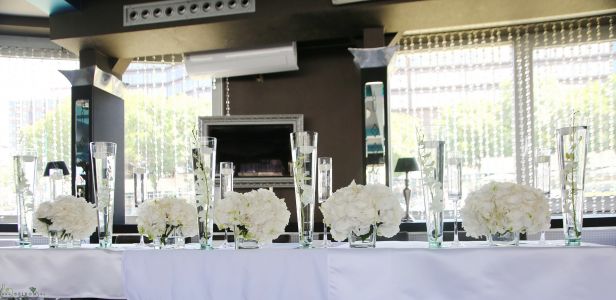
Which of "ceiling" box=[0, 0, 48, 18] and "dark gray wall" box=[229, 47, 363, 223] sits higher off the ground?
"ceiling" box=[0, 0, 48, 18]

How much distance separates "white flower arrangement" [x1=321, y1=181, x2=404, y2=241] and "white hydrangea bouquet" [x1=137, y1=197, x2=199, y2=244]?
0.50 metres

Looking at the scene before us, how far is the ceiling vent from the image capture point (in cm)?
524

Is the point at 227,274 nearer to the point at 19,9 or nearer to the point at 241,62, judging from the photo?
the point at 241,62

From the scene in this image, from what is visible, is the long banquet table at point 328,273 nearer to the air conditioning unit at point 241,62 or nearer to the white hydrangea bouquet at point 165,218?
the white hydrangea bouquet at point 165,218

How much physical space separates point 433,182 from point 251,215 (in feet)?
1.85

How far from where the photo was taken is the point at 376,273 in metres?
1.66

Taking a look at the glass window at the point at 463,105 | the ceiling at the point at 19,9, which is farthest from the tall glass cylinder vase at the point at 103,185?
the glass window at the point at 463,105

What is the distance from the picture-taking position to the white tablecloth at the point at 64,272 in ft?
6.11

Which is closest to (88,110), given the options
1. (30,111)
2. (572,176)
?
(30,111)

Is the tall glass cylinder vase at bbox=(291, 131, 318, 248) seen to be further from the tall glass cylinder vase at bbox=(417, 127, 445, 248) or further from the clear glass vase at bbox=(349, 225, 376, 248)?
the tall glass cylinder vase at bbox=(417, 127, 445, 248)

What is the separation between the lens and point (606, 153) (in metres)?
6.10

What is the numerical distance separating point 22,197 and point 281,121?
4383 mm

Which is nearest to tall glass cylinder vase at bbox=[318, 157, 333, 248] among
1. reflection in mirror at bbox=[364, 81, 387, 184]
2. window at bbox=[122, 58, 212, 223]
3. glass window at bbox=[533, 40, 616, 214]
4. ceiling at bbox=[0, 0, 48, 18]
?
reflection in mirror at bbox=[364, 81, 387, 184]

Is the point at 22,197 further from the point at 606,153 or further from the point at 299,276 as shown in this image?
the point at 606,153
